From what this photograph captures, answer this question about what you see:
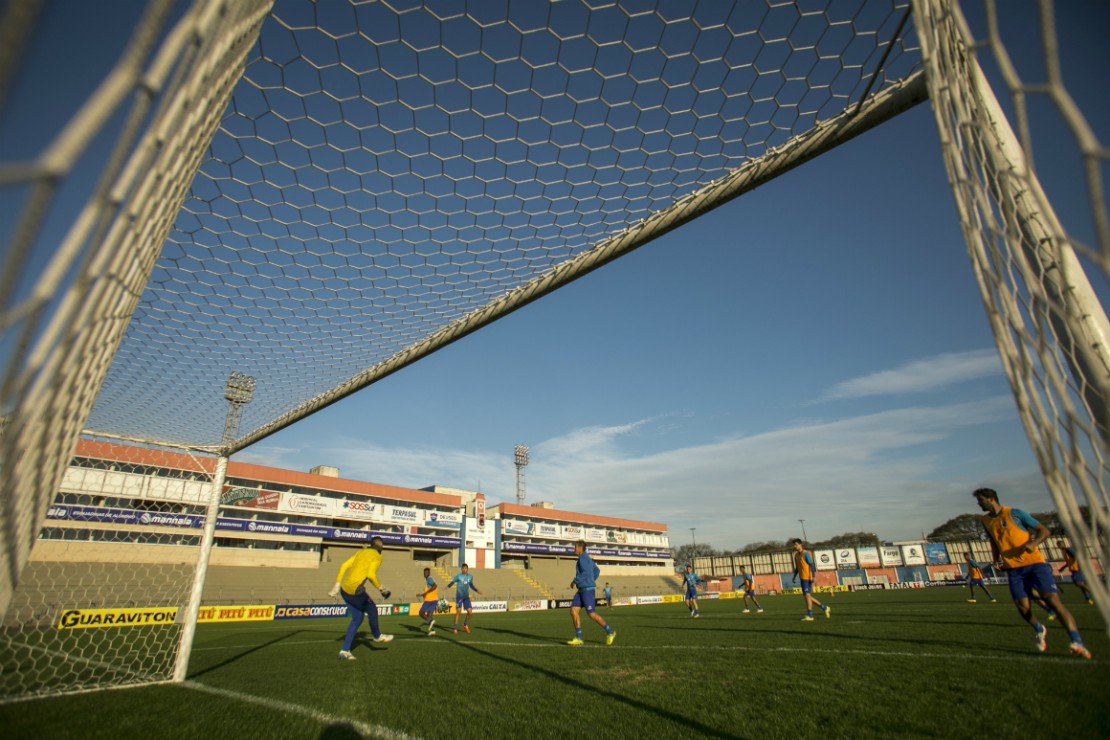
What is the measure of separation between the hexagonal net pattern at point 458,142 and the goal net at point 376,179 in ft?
0.06

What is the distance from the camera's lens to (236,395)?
7.60 m

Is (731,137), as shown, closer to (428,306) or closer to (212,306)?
(428,306)

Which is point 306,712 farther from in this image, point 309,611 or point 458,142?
point 309,611

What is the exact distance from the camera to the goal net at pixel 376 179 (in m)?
1.14

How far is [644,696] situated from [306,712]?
240 cm

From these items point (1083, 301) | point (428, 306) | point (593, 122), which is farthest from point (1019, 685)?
point (428, 306)

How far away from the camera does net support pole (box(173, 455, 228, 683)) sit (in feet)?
16.8

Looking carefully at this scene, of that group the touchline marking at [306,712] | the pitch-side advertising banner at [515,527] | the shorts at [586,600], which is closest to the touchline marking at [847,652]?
the shorts at [586,600]

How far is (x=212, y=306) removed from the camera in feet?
17.1

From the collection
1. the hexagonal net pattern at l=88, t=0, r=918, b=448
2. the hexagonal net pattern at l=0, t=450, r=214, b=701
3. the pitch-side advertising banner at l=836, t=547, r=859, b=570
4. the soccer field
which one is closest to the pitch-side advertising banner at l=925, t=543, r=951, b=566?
the pitch-side advertising banner at l=836, t=547, r=859, b=570

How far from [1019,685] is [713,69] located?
4746mm

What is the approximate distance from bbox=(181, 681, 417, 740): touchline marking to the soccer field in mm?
17

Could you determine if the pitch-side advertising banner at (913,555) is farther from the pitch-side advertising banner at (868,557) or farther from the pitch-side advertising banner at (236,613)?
the pitch-side advertising banner at (236,613)

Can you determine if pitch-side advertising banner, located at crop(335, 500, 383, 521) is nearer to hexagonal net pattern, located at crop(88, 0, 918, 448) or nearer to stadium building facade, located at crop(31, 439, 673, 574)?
stadium building facade, located at crop(31, 439, 673, 574)
